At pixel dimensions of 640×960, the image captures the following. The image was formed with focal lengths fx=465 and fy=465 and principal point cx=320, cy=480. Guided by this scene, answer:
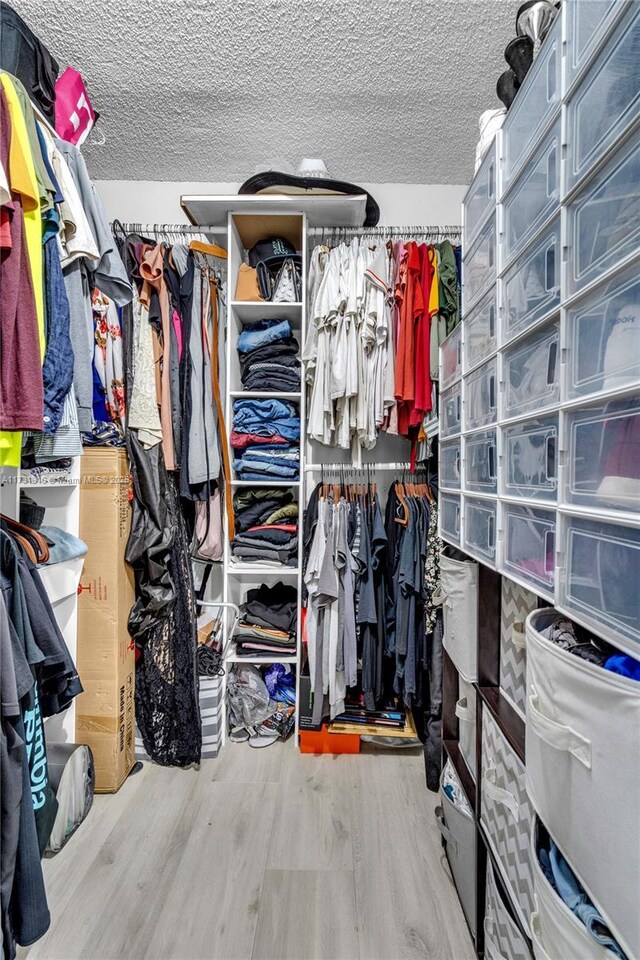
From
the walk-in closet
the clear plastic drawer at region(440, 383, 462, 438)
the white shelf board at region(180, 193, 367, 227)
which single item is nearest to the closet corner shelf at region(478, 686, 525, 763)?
the walk-in closet

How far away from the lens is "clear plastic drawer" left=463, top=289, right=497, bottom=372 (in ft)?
3.68

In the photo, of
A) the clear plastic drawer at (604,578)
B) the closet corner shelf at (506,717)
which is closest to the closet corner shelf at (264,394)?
the closet corner shelf at (506,717)

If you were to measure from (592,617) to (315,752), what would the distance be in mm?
1726

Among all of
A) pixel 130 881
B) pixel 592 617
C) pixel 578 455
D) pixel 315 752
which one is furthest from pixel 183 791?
pixel 578 455

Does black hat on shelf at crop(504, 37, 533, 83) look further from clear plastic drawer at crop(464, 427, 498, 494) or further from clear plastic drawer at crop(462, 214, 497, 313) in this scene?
clear plastic drawer at crop(464, 427, 498, 494)

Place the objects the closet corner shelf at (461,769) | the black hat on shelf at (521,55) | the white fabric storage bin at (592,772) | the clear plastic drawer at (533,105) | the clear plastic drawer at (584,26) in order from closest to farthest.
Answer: the white fabric storage bin at (592,772) → the clear plastic drawer at (584,26) → the clear plastic drawer at (533,105) → the black hat on shelf at (521,55) → the closet corner shelf at (461,769)

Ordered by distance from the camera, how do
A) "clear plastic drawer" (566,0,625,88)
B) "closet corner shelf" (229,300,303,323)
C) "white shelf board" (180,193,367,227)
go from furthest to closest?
"closet corner shelf" (229,300,303,323) → "white shelf board" (180,193,367,227) → "clear plastic drawer" (566,0,625,88)

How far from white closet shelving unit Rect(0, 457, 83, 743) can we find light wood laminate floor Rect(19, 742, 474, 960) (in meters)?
0.38

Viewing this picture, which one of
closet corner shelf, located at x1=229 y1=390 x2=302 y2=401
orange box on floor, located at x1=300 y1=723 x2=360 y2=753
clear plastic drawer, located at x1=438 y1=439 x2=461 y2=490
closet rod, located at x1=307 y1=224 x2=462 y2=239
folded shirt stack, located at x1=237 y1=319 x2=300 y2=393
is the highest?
closet rod, located at x1=307 y1=224 x2=462 y2=239

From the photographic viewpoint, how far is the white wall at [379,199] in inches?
90.3

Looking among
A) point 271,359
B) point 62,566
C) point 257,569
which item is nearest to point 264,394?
point 271,359

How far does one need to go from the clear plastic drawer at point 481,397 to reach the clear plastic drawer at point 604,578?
461mm

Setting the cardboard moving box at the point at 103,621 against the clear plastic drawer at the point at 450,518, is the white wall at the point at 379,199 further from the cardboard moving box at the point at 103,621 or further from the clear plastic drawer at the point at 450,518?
the clear plastic drawer at the point at 450,518

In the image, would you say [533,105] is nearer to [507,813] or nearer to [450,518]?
[450,518]
